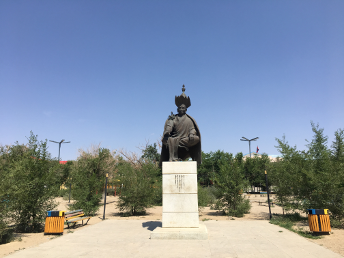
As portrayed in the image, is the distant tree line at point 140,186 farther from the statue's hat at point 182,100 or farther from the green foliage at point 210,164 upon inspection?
the green foliage at point 210,164

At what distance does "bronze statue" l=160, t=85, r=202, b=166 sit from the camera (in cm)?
792

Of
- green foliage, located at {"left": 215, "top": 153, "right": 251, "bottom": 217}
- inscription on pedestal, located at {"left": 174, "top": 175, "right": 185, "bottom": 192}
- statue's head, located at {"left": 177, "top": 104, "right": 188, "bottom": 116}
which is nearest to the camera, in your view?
inscription on pedestal, located at {"left": 174, "top": 175, "right": 185, "bottom": 192}

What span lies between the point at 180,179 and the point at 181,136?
1.56m

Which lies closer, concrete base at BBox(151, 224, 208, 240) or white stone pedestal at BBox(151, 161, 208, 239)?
concrete base at BBox(151, 224, 208, 240)

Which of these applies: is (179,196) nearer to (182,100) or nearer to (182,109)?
(182,109)

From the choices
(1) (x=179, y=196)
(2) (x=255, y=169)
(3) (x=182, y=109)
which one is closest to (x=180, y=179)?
(1) (x=179, y=196)

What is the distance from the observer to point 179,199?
723 cm

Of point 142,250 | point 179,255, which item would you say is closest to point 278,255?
point 179,255

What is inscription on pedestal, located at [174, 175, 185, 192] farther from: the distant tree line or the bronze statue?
the distant tree line

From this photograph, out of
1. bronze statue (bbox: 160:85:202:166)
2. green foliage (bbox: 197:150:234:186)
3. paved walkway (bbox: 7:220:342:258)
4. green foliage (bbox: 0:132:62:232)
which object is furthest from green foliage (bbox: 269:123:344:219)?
green foliage (bbox: 197:150:234:186)

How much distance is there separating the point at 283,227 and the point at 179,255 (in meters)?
6.12

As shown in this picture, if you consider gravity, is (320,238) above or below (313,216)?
below

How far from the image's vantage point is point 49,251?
588 cm

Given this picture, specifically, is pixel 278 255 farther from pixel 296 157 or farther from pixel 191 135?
pixel 296 157
